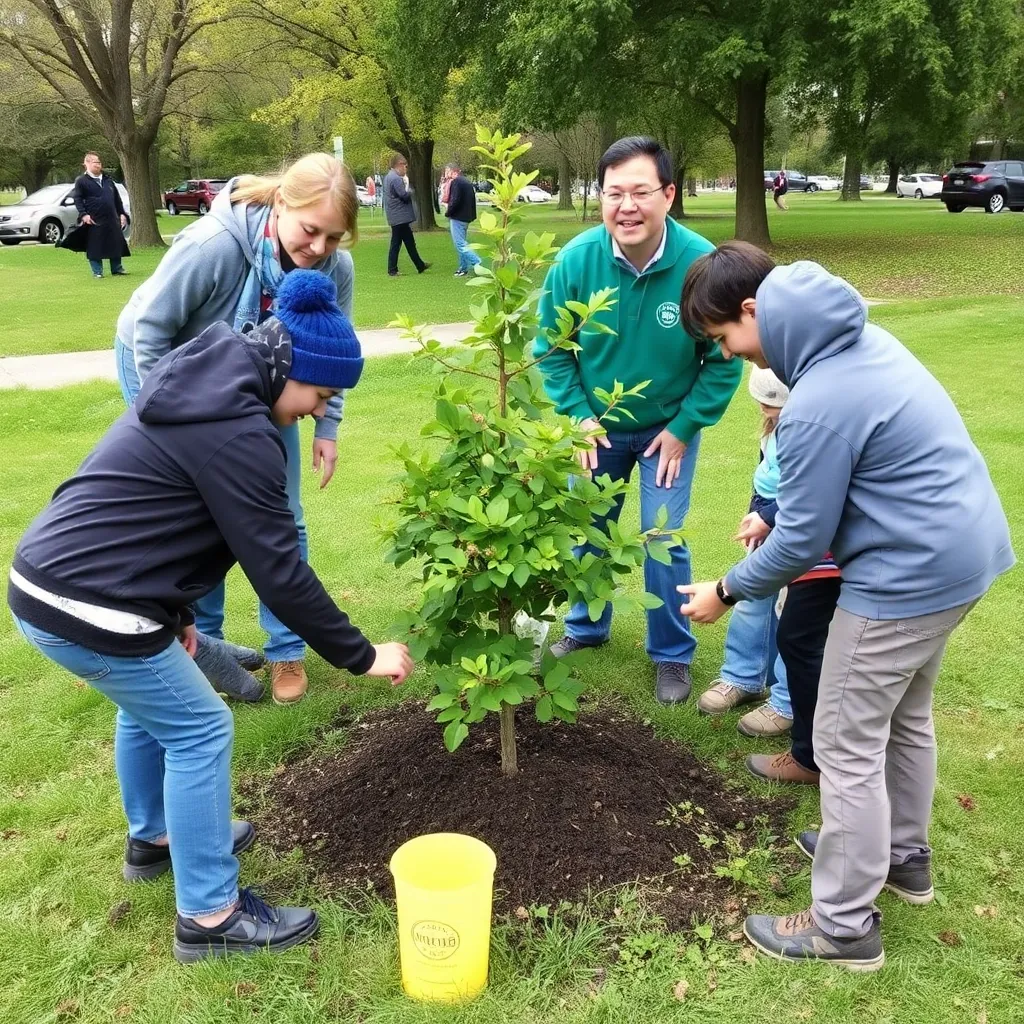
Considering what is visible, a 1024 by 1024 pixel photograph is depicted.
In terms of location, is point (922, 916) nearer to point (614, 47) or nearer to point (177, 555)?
point (177, 555)

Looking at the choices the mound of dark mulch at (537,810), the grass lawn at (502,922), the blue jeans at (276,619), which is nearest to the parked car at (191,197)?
the grass lawn at (502,922)

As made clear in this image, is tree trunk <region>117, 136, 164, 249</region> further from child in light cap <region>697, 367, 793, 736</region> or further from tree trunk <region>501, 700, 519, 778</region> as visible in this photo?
tree trunk <region>501, 700, 519, 778</region>

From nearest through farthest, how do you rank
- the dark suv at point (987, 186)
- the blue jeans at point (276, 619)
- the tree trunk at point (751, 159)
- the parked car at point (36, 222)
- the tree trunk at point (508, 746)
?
the tree trunk at point (508, 746) < the blue jeans at point (276, 619) < the tree trunk at point (751, 159) < the parked car at point (36, 222) < the dark suv at point (987, 186)

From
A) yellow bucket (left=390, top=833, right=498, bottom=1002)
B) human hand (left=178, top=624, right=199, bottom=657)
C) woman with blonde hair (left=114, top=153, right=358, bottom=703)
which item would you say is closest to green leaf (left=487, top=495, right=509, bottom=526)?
yellow bucket (left=390, top=833, right=498, bottom=1002)

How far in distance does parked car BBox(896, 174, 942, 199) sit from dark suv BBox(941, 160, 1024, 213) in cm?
1647

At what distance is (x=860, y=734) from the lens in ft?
7.79

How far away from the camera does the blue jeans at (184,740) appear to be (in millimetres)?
2232

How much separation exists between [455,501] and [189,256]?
4.30ft

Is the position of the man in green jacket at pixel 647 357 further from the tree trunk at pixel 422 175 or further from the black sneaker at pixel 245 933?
the tree trunk at pixel 422 175

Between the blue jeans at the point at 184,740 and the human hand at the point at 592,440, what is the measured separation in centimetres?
122

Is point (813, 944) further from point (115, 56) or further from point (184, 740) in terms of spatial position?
point (115, 56)

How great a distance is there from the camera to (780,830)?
304cm

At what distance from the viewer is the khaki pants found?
2295 mm

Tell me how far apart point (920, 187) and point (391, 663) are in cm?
5605
